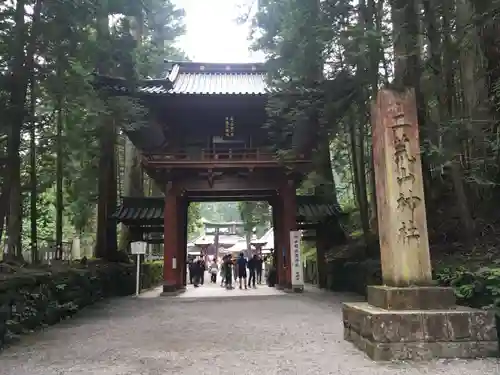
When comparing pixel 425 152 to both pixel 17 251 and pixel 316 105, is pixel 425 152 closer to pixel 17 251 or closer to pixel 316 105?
pixel 316 105

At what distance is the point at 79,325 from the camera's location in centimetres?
853

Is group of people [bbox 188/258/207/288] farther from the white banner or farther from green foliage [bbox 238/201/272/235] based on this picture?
the white banner

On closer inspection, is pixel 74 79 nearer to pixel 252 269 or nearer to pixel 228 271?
pixel 228 271

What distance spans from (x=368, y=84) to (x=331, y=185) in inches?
313

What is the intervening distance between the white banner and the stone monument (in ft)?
26.5

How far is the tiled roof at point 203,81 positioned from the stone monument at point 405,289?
355 inches

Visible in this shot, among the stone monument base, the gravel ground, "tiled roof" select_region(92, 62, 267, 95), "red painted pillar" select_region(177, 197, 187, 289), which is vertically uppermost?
"tiled roof" select_region(92, 62, 267, 95)

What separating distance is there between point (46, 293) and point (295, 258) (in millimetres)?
7838

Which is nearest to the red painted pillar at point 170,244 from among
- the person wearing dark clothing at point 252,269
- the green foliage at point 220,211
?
the person wearing dark clothing at point 252,269

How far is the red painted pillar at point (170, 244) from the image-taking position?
48.1 feet

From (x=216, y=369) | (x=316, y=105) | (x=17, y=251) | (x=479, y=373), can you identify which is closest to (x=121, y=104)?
(x=17, y=251)

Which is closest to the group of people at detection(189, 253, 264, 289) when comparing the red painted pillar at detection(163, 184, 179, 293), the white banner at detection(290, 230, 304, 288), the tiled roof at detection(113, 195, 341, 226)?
the tiled roof at detection(113, 195, 341, 226)

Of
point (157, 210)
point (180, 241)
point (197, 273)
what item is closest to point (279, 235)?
point (180, 241)

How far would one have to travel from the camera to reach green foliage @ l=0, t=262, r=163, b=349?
23.1 ft
